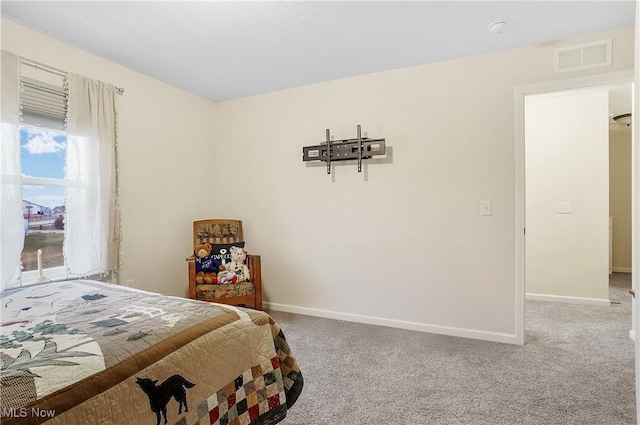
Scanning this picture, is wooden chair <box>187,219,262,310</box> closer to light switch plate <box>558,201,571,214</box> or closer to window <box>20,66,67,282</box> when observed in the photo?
window <box>20,66,67,282</box>

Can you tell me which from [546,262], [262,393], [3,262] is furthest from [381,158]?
[3,262]

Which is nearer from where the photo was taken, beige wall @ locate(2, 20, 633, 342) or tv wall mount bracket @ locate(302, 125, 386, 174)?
beige wall @ locate(2, 20, 633, 342)

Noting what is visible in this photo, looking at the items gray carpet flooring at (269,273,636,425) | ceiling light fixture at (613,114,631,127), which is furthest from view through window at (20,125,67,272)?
ceiling light fixture at (613,114,631,127)

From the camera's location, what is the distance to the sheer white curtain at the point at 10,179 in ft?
6.81

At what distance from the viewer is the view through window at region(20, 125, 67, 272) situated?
2312mm

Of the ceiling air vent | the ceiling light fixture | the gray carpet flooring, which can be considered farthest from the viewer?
the ceiling light fixture

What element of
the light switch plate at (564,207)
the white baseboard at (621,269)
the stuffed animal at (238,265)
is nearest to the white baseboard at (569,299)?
the light switch plate at (564,207)

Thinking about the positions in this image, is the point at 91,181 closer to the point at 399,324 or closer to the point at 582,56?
the point at 399,324

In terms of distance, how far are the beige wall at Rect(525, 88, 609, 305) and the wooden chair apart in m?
3.33

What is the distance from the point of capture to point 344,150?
124 inches

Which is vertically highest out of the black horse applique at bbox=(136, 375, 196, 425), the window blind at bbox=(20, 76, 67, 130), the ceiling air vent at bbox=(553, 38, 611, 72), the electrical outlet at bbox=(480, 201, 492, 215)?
the ceiling air vent at bbox=(553, 38, 611, 72)

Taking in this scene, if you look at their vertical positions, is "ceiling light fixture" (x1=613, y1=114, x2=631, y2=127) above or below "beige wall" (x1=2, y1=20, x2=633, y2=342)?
above

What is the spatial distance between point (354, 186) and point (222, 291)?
1.62 m

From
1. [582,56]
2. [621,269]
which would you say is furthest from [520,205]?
[621,269]
